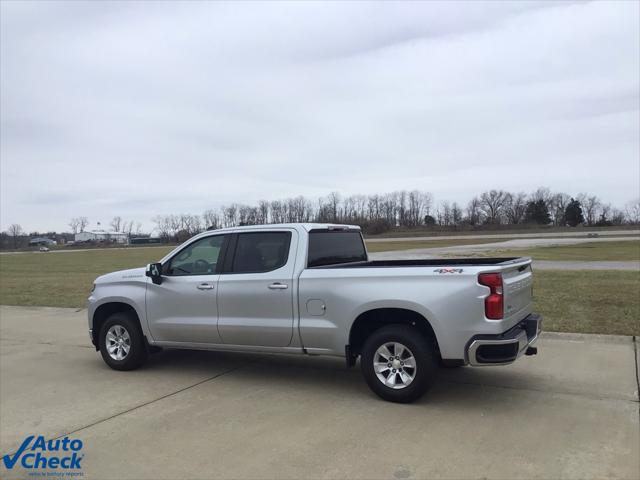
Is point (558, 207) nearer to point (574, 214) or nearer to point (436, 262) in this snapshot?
point (574, 214)

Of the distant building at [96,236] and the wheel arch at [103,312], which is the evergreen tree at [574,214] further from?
the wheel arch at [103,312]

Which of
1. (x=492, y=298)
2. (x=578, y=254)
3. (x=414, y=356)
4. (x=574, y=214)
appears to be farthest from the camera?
(x=574, y=214)

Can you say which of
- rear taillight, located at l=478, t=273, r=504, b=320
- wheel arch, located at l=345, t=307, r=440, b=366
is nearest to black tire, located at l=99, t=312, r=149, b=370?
wheel arch, located at l=345, t=307, r=440, b=366

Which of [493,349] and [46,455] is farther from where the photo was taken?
[493,349]

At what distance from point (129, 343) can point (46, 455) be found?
2633mm

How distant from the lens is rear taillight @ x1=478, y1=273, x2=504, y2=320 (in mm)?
4832

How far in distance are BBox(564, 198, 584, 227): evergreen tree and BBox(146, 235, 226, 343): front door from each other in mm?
131238

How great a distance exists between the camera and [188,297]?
6.48m

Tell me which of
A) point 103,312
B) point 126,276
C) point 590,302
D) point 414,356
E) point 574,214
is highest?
point 574,214

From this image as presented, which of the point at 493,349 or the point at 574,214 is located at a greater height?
the point at 574,214

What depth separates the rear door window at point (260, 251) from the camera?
6.08 m

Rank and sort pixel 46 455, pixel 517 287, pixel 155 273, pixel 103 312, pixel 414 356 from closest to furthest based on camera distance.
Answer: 1. pixel 46 455
2. pixel 414 356
3. pixel 517 287
4. pixel 155 273
5. pixel 103 312

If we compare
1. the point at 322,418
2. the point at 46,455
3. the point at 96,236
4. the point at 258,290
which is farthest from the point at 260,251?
the point at 96,236

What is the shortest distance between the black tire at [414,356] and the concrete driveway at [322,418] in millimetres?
120
